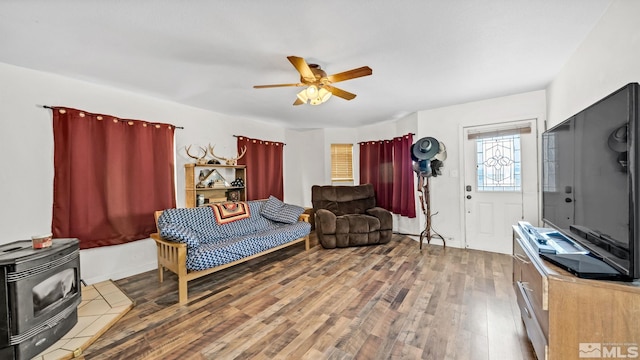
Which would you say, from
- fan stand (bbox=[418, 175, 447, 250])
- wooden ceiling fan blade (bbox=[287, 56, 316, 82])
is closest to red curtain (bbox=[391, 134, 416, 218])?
fan stand (bbox=[418, 175, 447, 250])

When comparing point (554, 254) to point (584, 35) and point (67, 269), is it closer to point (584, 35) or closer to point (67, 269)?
point (584, 35)

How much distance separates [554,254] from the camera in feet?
4.07

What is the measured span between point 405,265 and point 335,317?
1.47 meters

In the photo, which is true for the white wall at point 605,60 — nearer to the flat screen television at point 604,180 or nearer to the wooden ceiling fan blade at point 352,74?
the flat screen television at point 604,180

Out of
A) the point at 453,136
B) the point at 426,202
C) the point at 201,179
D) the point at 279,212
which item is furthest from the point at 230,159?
the point at 453,136

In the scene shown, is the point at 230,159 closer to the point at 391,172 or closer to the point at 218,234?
the point at 218,234

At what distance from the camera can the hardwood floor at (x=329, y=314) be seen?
5.12 ft

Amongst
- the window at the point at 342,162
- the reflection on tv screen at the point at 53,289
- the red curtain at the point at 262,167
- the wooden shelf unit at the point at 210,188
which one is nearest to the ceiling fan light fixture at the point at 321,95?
the wooden shelf unit at the point at 210,188

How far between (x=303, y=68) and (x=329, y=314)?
83.9 inches

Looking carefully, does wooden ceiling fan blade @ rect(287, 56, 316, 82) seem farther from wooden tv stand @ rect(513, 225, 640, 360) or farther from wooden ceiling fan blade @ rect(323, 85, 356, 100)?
wooden tv stand @ rect(513, 225, 640, 360)

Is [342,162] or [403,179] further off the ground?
[342,162]

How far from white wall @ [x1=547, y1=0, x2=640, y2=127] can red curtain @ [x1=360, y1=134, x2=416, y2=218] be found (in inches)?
83.0

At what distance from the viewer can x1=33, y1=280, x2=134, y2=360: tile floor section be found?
5.06 feet

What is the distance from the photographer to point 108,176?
2.69 meters
